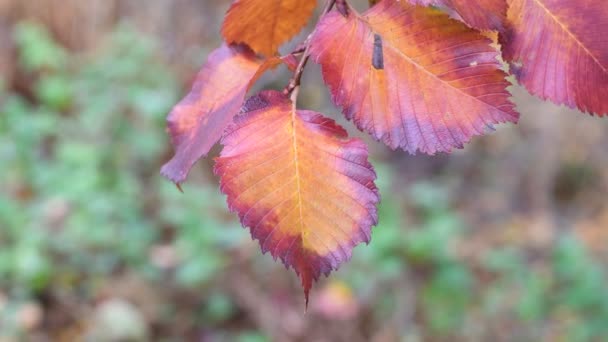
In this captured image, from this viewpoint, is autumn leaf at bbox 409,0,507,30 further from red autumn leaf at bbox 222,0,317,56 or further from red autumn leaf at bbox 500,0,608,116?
A: red autumn leaf at bbox 222,0,317,56

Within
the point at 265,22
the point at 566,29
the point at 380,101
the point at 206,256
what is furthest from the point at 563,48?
the point at 206,256

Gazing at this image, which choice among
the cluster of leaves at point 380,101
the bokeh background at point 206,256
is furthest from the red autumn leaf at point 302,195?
the bokeh background at point 206,256

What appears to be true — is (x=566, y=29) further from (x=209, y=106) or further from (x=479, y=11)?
(x=209, y=106)

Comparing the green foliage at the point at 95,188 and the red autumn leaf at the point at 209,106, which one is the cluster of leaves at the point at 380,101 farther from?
the green foliage at the point at 95,188

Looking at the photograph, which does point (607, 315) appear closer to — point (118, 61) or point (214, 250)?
point (214, 250)

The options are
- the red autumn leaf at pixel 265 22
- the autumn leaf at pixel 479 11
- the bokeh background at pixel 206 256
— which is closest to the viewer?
the autumn leaf at pixel 479 11

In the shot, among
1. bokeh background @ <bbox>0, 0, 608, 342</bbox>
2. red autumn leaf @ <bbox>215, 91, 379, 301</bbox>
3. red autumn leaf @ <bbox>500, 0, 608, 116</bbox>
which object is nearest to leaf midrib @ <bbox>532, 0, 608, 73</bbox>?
red autumn leaf @ <bbox>500, 0, 608, 116</bbox>
